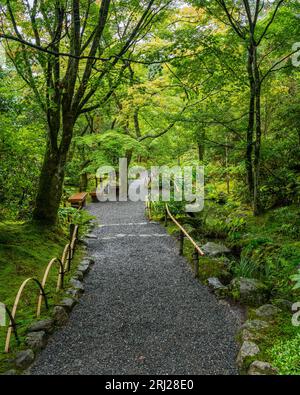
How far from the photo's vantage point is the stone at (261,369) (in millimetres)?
3312

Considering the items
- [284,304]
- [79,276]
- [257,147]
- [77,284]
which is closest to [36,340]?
[77,284]

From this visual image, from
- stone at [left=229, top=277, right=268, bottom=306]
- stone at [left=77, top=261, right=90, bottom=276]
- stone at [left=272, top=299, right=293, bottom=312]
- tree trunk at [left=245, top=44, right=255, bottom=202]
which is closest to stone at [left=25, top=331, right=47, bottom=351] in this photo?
stone at [left=77, top=261, right=90, bottom=276]

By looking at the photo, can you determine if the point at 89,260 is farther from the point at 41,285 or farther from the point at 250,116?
the point at 250,116

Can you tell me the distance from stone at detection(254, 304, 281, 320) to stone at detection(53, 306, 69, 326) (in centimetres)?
293

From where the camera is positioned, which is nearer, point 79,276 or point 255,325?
point 255,325

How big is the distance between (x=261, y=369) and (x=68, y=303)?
315 centimetres

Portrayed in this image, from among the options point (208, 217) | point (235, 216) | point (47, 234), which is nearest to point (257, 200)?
point (235, 216)

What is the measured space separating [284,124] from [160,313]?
6.75 meters

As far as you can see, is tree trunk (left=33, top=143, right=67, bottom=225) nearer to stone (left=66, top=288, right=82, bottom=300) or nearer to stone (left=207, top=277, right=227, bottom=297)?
stone (left=66, top=288, right=82, bottom=300)

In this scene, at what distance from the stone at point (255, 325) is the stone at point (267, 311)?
0.58 ft

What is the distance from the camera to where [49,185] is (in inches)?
292

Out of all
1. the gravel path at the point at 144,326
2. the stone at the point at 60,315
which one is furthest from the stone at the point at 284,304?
the stone at the point at 60,315

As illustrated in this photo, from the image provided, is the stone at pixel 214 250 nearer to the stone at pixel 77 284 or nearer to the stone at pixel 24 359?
the stone at pixel 77 284

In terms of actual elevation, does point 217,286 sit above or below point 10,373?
above
